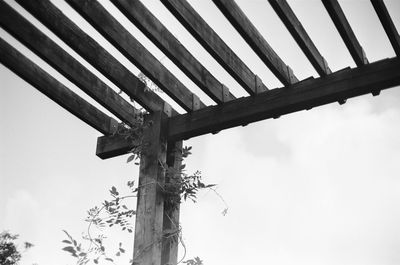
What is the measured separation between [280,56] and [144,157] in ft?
4.09

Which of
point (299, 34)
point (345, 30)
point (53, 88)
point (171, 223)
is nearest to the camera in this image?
point (345, 30)

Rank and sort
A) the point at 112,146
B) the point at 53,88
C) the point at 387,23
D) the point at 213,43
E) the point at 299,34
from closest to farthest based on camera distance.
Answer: the point at 387,23
the point at 299,34
the point at 213,43
the point at 53,88
the point at 112,146

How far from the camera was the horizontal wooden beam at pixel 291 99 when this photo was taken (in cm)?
269

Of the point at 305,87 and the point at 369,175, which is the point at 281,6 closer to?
the point at 305,87

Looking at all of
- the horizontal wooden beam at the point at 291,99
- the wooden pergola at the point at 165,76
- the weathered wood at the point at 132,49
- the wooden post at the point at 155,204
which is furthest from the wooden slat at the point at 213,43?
the wooden post at the point at 155,204

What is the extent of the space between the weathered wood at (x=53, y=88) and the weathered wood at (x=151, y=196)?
375 mm

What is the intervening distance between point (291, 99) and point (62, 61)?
154cm

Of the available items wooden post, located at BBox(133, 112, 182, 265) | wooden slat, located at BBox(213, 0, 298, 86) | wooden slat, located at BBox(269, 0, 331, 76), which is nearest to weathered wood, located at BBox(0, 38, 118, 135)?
wooden post, located at BBox(133, 112, 182, 265)

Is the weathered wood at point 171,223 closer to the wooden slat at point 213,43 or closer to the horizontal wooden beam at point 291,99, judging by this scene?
the horizontal wooden beam at point 291,99

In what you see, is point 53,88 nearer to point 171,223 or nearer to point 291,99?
point 171,223

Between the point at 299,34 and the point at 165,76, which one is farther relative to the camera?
the point at 165,76

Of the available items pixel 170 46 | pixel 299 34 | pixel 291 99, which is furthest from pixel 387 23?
pixel 170 46

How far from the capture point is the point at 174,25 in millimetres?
3207

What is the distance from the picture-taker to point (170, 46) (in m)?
2.85
